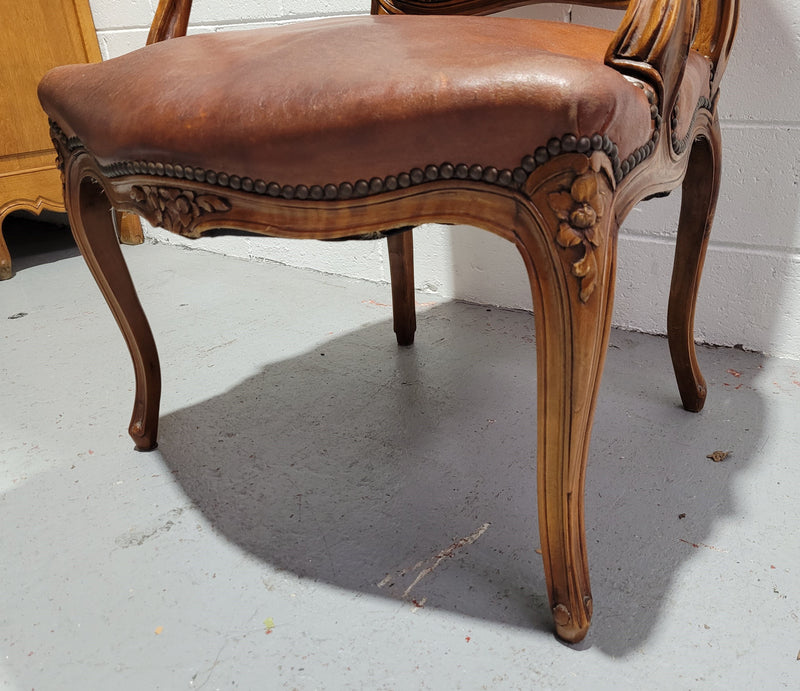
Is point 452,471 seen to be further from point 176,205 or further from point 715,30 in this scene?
point 715,30

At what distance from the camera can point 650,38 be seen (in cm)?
54

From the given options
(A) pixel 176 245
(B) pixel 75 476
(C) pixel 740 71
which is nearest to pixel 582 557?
(B) pixel 75 476

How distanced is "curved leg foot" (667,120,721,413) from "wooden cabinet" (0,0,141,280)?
186 cm

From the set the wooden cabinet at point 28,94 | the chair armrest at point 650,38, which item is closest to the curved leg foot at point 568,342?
the chair armrest at point 650,38

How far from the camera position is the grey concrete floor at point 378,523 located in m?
0.64

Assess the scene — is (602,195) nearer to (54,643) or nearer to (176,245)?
(54,643)

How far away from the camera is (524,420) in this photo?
1028 mm

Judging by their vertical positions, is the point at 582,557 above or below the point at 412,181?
below

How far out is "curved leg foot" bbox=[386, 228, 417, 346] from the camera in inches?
47.1

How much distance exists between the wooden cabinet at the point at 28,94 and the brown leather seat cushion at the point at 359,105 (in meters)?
1.62

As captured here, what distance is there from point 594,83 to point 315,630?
0.56 m

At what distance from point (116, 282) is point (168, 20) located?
1.27 feet

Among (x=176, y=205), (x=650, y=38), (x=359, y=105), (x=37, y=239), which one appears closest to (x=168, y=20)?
(x=176, y=205)

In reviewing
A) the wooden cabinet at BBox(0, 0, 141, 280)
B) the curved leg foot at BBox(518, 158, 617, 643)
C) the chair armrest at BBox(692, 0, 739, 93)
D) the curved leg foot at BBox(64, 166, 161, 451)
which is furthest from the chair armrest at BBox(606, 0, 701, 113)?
the wooden cabinet at BBox(0, 0, 141, 280)
